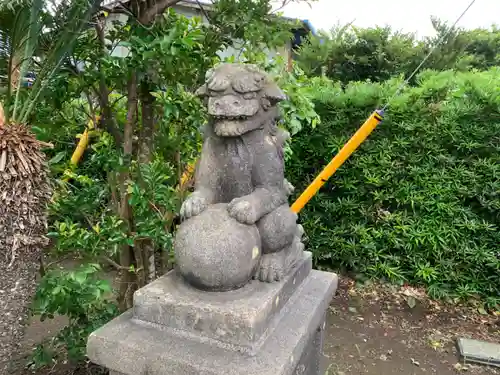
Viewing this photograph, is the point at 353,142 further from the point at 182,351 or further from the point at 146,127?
the point at 182,351

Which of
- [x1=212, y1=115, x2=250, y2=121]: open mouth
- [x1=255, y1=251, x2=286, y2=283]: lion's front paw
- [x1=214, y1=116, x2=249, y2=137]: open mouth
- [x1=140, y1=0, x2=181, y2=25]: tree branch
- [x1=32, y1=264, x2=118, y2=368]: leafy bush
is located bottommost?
[x1=32, y1=264, x2=118, y2=368]: leafy bush

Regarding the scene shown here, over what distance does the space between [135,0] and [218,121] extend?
1038 mm

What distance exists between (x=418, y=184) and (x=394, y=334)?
154 centimetres

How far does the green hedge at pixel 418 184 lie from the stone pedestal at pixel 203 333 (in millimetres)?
2876

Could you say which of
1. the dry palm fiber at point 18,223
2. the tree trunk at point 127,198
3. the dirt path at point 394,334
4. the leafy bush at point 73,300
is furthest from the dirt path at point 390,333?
the dry palm fiber at point 18,223

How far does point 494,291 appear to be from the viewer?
4.32 meters

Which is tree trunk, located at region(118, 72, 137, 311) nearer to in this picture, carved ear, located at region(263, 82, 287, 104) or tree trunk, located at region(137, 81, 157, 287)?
tree trunk, located at region(137, 81, 157, 287)

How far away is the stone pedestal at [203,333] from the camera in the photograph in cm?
155

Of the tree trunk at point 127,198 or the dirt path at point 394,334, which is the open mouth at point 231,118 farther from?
the dirt path at point 394,334

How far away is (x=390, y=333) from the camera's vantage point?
13.2 feet

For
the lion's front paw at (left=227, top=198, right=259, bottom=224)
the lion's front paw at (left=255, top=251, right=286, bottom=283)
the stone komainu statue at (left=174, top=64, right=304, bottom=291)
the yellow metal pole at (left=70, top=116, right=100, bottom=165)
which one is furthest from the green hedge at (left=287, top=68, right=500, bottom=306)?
the lion's front paw at (left=227, top=198, right=259, bottom=224)

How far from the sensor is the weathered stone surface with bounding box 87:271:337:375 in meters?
1.52

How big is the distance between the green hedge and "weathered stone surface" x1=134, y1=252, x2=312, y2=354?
9.51ft

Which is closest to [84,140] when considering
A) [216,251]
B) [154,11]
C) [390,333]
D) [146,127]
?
[146,127]
